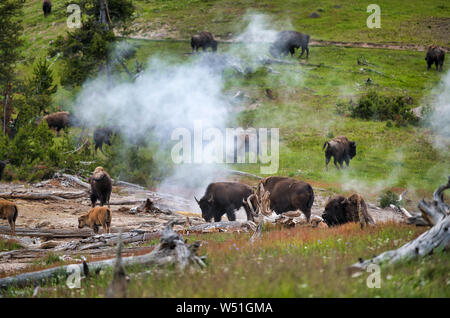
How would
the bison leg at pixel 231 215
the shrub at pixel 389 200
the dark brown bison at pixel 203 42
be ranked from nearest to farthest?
1. the bison leg at pixel 231 215
2. the shrub at pixel 389 200
3. the dark brown bison at pixel 203 42

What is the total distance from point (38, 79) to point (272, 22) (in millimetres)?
25511

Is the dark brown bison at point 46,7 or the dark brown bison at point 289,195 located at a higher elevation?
the dark brown bison at point 46,7

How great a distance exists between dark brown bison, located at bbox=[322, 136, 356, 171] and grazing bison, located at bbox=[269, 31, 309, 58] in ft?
53.6

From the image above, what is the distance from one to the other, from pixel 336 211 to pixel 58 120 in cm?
2422

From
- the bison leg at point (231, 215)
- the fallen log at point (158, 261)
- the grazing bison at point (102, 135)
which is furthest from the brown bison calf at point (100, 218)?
the grazing bison at point (102, 135)

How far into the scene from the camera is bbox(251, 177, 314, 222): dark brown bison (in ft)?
47.8

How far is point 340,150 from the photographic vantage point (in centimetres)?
2300

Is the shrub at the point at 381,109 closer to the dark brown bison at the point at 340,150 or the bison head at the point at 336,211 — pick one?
the dark brown bison at the point at 340,150

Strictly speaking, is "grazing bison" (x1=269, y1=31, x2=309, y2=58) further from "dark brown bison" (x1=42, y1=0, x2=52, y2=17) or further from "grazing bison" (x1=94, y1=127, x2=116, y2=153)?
"dark brown bison" (x1=42, y1=0, x2=52, y2=17)

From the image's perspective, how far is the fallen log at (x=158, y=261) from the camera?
6.47 meters

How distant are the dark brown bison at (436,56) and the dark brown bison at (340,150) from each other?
16219mm

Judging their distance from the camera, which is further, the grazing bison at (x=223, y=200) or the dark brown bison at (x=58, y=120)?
the dark brown bison at (x=58, y=120)

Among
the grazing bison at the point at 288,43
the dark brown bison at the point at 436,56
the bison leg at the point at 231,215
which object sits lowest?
the bison leg at the point at 231,215

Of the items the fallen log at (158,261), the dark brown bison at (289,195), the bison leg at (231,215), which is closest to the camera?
the fallen log at (158,261)
